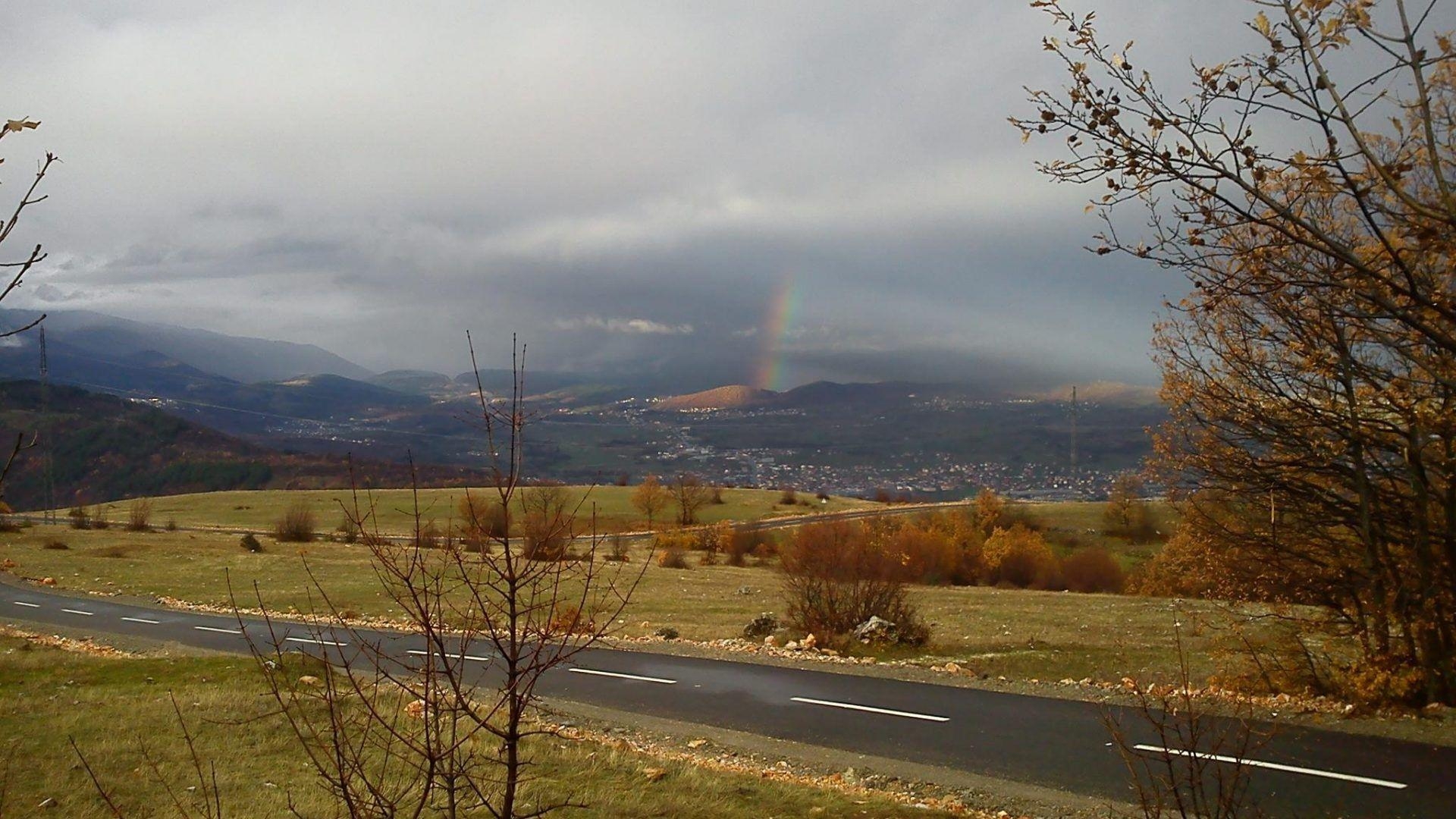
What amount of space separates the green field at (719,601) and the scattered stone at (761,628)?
0.89m

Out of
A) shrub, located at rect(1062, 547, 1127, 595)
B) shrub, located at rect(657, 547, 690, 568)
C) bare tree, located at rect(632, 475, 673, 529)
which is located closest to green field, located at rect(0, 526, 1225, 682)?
shrub, located at rect(657, 547, 690, 568)

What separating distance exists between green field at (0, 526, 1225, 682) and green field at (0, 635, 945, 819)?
7.82 ft

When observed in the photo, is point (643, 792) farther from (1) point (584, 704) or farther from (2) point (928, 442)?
(2) point (928, 442)

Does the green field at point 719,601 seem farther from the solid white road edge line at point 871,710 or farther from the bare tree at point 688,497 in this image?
the bare tree at point 688,497

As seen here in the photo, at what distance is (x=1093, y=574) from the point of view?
45.2 m

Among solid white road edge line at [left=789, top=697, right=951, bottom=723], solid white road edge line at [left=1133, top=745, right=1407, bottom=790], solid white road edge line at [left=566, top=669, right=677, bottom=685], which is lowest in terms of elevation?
solid white road edge line at [left=566, top=669, right=677, bottom=685]

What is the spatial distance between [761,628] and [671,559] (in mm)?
27217

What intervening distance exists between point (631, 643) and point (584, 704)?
6.49 meters

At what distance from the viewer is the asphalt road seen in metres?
9.02

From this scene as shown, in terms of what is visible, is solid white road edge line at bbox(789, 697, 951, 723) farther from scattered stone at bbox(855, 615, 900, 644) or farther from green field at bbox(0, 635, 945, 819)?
scattered stone at bbox(855, 615, 900, 644)

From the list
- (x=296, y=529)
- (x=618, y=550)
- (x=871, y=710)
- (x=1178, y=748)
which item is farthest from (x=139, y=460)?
(x=1178, y=748)

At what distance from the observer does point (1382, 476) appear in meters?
12.6

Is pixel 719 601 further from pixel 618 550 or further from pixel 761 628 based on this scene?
pixel 618 550

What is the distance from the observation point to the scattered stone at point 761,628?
2106cm
